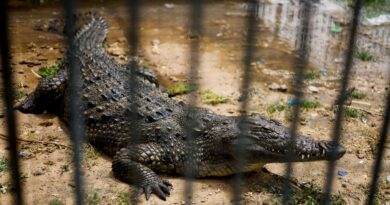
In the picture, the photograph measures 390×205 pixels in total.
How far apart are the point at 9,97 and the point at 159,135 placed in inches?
104

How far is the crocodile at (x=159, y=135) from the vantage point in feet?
12.5

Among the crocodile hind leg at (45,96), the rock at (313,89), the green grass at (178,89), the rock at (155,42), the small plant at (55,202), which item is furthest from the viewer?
the rock at (155,42)

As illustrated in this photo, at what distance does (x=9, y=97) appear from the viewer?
154 centimetres

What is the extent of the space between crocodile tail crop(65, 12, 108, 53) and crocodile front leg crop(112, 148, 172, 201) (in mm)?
1647

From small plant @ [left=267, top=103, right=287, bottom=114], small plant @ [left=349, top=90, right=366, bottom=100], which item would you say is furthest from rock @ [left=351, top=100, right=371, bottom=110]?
small plant @ [left=267, top=103, right=287, bottom=114]

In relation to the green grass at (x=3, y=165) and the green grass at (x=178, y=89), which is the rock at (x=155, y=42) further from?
the green grass at (x=3, y=165)

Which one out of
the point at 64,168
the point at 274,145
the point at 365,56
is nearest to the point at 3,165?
the point at 64,168

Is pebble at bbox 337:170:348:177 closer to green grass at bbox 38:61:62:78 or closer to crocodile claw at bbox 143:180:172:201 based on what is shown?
crocodile claw at bbox 143:180:172:201

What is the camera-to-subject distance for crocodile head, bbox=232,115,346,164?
374 cm

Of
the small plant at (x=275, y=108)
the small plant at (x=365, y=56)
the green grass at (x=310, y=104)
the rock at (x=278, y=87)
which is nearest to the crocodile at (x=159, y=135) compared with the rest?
the small plant at (x=275, y=108)

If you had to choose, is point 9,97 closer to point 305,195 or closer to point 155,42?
point 305,195

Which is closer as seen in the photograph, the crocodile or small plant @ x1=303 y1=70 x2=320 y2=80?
the crocodile

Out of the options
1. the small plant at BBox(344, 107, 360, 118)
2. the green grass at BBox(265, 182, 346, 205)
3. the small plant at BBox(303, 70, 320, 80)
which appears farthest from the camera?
the small plant at BBox(303, 70, 320, 80)

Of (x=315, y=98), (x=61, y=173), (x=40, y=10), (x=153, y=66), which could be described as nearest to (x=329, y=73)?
(x=315, y=98)
